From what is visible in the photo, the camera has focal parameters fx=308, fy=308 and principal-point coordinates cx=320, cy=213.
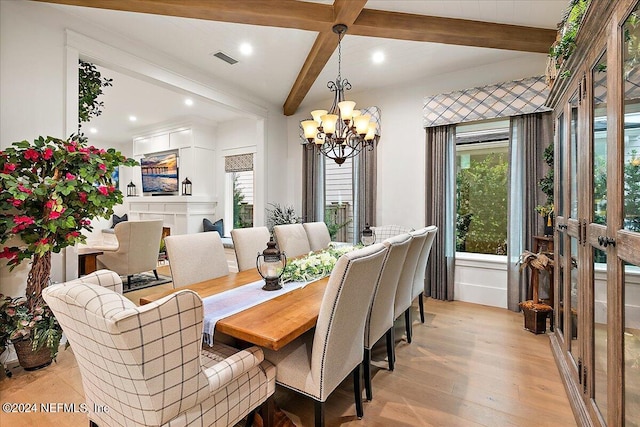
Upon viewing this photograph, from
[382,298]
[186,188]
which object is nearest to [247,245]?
[382,298]

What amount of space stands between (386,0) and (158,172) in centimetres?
548

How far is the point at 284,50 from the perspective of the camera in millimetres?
3484

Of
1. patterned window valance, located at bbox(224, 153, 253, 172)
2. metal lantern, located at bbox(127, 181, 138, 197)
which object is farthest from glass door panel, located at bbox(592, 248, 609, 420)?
metal lantern, located at bbox(127, 181, 138, 197)

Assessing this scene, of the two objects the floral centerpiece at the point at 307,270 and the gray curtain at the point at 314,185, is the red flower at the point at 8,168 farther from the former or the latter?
the gray curtain at the point at 314,185

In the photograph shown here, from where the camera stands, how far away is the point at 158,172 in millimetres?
6371

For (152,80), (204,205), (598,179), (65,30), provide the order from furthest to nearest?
(204,205), (152,80), (65,30), (598,179)

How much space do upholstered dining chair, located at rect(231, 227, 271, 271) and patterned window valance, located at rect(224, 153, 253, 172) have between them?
10.9 feet

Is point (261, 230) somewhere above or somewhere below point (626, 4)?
below

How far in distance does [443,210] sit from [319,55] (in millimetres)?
2381

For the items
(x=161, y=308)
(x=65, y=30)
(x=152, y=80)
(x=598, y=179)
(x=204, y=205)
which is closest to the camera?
(x=161, y=308)

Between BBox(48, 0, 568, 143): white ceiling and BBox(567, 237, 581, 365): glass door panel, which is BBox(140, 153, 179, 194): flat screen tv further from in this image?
BBox(567, 237, 581, 365): glass door panel

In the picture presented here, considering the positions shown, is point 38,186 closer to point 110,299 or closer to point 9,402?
point 9,402

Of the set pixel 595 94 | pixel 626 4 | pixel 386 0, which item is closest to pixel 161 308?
pixel 626 4

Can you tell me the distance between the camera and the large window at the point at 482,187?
3859mm
